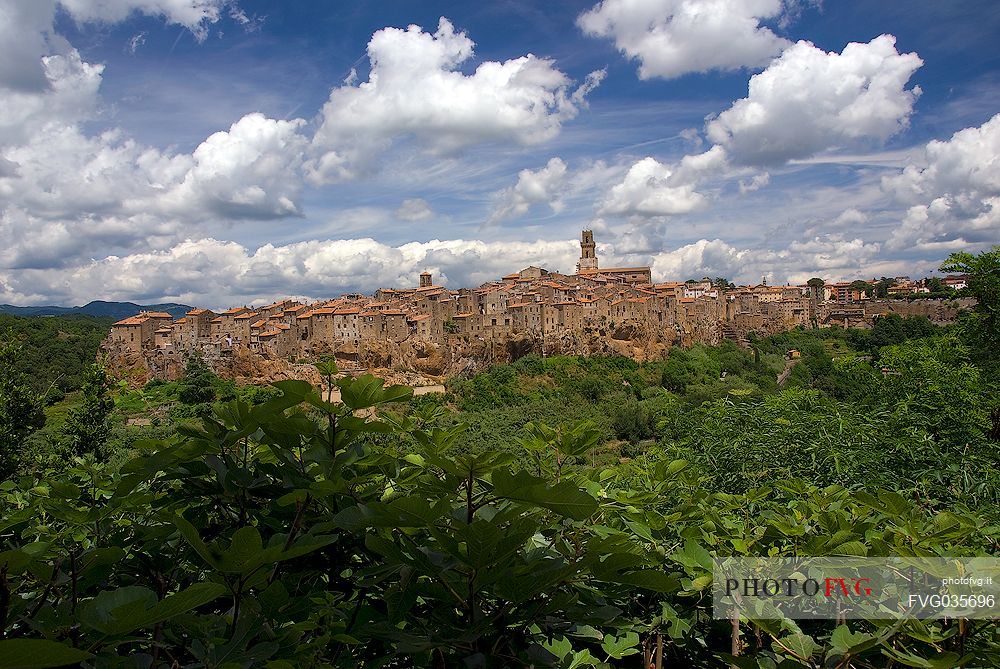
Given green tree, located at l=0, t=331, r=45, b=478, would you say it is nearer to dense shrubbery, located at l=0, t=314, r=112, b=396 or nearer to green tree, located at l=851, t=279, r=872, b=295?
dense shrubbery, located at l=0, t=314, r=112, b=396

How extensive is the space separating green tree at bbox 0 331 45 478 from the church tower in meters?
60.4

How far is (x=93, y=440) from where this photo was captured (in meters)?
17.7

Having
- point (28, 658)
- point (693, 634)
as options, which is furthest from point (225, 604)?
point (693, 634)

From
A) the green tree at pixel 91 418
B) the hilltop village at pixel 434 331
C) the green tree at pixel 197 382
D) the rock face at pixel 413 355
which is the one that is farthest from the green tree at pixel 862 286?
the green tree at pixel 91 418

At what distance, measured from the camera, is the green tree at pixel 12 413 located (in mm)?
12734

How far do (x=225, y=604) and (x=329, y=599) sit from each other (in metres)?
0.29

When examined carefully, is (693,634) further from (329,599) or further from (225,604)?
(225,604)

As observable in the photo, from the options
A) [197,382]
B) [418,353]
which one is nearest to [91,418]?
[197,382]

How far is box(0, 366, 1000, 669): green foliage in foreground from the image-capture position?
32.5 inches

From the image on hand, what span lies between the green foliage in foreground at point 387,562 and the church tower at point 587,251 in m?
69.9

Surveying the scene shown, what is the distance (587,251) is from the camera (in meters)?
71.4

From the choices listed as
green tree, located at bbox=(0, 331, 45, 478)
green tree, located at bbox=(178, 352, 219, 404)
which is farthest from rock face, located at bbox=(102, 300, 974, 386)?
green tree, located at bbox=(0, 331, 45, 478)

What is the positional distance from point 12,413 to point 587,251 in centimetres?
6322

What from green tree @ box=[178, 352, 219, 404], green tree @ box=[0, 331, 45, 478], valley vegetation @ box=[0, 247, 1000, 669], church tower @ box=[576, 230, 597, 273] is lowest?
green tree @ box=[178, 352, 219, 404]
